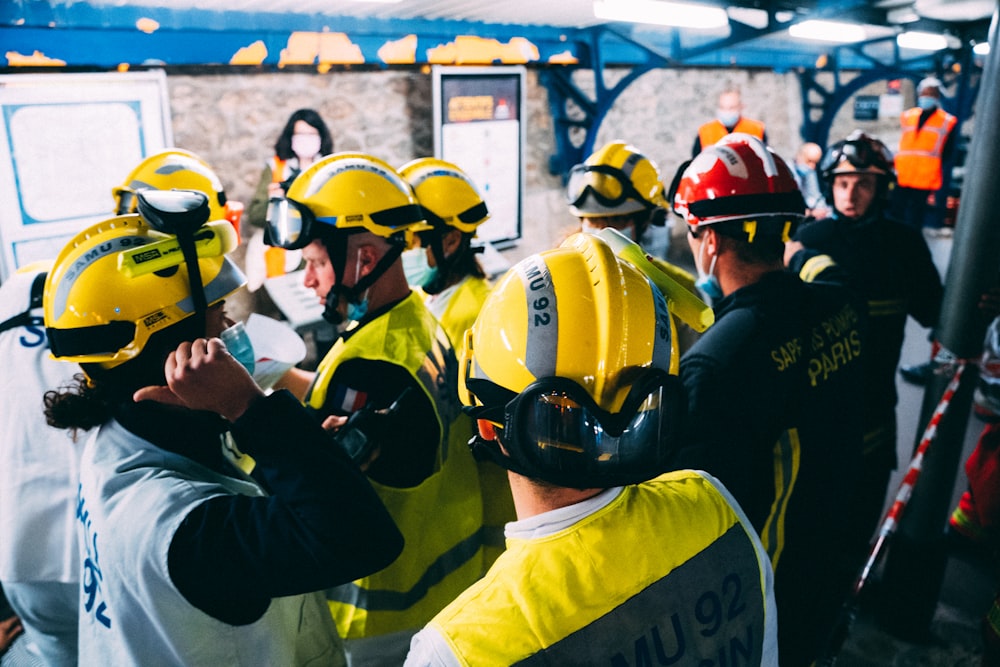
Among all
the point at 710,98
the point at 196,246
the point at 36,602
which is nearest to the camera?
the point at 196,246

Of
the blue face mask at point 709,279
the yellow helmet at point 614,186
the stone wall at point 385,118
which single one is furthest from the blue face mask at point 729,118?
the blue face mask at point 709,279

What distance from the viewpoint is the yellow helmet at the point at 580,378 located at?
117 cm

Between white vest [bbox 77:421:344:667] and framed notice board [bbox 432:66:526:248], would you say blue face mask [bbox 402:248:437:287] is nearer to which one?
white vest [bbox 77:421:344:667]

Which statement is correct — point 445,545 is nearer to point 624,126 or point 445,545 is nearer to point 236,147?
point 236,147

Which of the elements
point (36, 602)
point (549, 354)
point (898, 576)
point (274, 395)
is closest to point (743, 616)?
point (549, 354)

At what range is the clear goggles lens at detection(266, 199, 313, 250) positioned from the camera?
89.7 inches

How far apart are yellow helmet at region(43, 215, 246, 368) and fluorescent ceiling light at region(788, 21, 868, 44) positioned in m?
7.83

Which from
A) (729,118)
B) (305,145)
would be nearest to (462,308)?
(305,145)

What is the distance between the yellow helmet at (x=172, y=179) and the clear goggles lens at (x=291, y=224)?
1147 millimetres

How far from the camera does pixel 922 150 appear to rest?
11438 millimetres

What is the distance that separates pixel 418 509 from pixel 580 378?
1102mm

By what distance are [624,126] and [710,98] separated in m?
2.20

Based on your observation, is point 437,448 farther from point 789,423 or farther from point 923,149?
point 923,149

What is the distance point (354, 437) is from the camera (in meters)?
1.87
